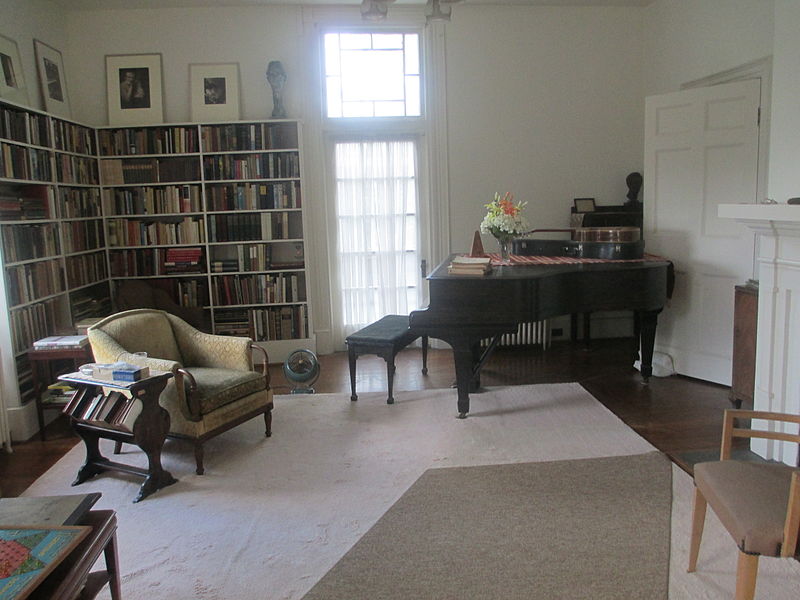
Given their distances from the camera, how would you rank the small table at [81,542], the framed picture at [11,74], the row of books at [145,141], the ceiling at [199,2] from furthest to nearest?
1. the row of books at [145,141]
2. the ceiling at [199,2]
3. the framed picture at [11,74]
4. the small table at [81,542]

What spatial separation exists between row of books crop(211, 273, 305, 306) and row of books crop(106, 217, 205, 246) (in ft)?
1.44

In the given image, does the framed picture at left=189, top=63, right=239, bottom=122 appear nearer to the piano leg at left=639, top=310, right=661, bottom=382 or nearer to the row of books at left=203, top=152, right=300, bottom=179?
the row of books at left=203, top=152, right=300, bottom=179

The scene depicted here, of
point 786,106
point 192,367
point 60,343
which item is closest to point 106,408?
point 192,367

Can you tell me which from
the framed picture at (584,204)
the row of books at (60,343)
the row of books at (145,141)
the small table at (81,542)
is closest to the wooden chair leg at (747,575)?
the small table at (81,542)

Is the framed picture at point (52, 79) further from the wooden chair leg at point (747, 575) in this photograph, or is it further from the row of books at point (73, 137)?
the wooden chair leg at point (747, 575)

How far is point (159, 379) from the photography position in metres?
3.36

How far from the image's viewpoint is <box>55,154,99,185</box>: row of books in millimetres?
4934

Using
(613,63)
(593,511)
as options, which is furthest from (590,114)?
(593,511)

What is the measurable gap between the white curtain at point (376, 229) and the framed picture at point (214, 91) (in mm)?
1013

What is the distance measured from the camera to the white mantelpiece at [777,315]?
318 cm

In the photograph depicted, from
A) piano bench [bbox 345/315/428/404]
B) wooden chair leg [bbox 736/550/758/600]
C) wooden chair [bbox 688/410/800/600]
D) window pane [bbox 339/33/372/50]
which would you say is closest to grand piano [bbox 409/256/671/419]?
piano bench [bbox 345/315/428/404]

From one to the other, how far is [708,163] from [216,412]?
3.82 metres

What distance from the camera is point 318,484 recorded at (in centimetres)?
337

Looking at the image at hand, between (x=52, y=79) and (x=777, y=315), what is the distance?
546 cm
